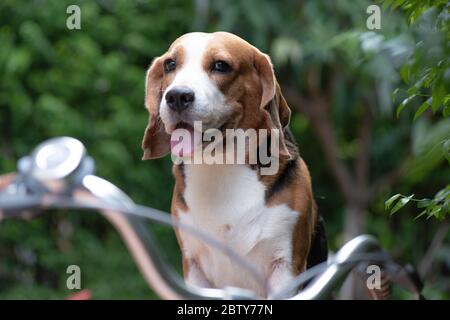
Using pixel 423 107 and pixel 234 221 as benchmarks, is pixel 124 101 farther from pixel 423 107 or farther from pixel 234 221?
pixel 423 107

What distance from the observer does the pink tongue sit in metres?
2.71

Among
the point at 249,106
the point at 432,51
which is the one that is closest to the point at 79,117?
the point at 249,106

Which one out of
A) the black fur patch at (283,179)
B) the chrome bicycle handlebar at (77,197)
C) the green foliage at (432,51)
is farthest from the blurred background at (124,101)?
the chrome bicycle handlebar at (77,197)

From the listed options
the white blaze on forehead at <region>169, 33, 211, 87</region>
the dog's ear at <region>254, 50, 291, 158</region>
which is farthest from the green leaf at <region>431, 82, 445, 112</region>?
the white blaze on forehead at <region>169, 33, 211, 87</region>

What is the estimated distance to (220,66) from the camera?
274 cm

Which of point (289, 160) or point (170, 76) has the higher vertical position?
point (170, 76)

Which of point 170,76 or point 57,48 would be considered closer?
point 170,76

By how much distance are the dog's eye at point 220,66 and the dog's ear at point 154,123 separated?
8.5 inches

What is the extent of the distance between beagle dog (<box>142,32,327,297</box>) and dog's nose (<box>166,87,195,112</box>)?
5 centimetres

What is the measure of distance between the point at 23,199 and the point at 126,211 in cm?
13

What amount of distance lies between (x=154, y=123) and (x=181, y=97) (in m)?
0.29

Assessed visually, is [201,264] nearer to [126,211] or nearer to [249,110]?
[249,110]

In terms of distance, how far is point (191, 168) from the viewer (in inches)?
117
